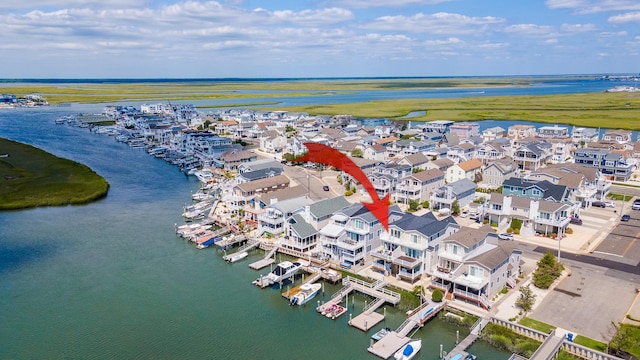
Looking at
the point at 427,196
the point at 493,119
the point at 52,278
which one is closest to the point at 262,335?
the point at 52,278

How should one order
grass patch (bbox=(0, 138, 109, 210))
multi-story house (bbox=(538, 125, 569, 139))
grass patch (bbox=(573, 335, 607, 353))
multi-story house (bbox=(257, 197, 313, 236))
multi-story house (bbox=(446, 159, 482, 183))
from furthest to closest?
multi-story house (bbox=(538, 125, 569, 139))
multi-story house (bbox=(446, 159, 482, 183))
grass patch (bbox=(0, 138, 109, 210))
multi-story house (bbox=(257, 197, 313, 236))
grass patch (bbox=(573, 335, 607, 353))

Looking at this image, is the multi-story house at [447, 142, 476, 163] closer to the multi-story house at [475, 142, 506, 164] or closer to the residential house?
the multi-story house at [475, 142, 506, 164]

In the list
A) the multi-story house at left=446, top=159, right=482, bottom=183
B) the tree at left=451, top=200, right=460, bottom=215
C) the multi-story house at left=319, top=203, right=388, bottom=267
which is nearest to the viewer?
the multi-story house at left=319, top=203, right=388, bottom=267

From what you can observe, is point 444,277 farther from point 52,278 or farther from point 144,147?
point 144,147

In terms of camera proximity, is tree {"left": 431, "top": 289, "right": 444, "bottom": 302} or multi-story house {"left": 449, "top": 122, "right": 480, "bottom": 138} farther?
multi-story house {"left": 449, "top": 122, "right": 480, "bottom": 138}

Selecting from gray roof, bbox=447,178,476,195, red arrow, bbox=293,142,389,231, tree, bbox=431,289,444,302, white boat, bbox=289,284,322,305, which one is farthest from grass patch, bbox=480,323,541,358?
gray roof, bbox=447,178,476,195

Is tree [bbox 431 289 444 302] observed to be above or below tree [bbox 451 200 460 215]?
below

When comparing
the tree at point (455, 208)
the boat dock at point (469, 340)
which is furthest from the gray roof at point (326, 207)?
the boat dock at point (469, 340)

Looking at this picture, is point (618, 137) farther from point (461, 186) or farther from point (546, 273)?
point (546, 273)

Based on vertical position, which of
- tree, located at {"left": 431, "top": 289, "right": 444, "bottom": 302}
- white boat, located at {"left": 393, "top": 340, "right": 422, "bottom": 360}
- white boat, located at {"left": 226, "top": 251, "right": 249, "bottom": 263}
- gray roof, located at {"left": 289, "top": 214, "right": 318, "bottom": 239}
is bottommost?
white boat, located at {"left": 226, "top": 251, "right": 249, "bottom": 263}
